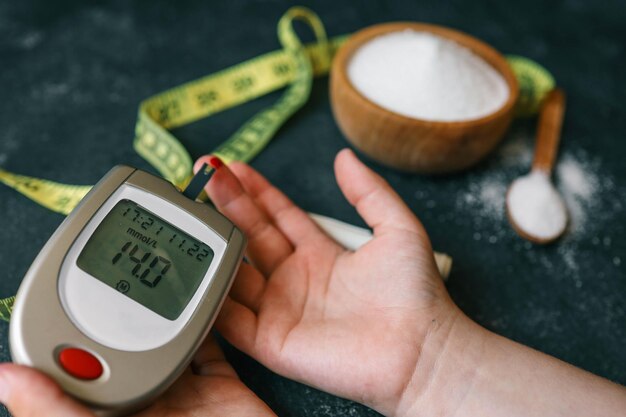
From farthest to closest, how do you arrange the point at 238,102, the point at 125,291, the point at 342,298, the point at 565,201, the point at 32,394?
the point at 238,102
the point at 565,201
the point at 342,298
the point at 125,291
the point at 32,394

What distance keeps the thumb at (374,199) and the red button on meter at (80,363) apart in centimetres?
49

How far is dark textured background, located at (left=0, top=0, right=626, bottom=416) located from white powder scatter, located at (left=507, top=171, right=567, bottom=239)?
3 centimetres

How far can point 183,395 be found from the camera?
2.56ft

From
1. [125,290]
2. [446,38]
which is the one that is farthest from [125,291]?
[446,38]

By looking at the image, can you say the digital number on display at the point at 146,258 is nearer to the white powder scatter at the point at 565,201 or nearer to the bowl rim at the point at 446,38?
the bowl rim at the point at 446,38

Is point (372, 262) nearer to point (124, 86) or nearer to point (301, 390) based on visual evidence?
point (301, 390)

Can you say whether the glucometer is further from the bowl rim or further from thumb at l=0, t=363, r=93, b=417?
the bowl rim

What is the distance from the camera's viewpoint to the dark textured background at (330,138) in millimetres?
1062

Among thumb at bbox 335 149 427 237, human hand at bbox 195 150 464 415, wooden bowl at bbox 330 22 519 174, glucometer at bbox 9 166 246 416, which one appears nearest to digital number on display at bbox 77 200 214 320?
glucometer at bbox 9 166 246 416

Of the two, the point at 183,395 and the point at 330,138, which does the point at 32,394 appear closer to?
the point at 183,395

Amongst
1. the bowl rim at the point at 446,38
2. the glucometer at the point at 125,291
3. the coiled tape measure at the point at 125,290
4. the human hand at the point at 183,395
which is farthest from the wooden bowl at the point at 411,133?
the human hand at the point at 183,395

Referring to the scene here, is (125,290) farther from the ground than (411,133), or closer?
farther from the ground

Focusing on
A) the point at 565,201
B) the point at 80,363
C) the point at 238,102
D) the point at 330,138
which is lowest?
the point at 565,201

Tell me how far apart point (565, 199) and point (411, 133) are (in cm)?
44
